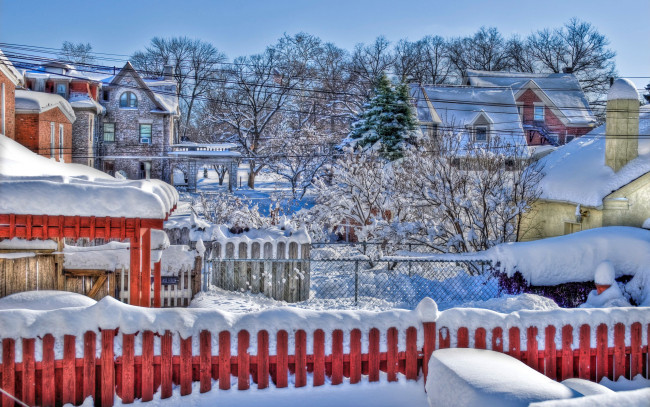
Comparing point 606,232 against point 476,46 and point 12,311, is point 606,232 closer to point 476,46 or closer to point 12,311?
point 12,311

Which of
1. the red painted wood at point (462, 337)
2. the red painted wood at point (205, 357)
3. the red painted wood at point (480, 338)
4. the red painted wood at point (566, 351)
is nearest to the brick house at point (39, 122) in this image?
the red painted wood at point (205, 357)

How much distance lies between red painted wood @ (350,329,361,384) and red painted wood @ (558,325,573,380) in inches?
86.0

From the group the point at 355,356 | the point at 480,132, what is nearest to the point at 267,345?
the point at 355,356

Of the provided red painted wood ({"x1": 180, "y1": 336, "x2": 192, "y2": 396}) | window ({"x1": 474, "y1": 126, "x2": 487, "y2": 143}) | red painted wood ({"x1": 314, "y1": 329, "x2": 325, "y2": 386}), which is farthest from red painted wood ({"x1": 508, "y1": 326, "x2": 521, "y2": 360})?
window ({"x1": 474, "y1": 126, "x2": 487, "y2": 143})

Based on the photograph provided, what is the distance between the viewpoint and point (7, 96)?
54.1 feet

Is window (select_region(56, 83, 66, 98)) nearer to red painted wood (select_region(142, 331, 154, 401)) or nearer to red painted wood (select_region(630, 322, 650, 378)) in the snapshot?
red painted wood (select_region(142, 331, 154, 401))

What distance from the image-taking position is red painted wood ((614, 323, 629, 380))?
5762 millimetres

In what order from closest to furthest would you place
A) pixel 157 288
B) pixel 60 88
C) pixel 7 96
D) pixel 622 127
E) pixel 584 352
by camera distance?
1. pixel 584 352
2. pixel 157 288
3. pixel 622 127
4. pixel 7 96
5. pixel 60 88

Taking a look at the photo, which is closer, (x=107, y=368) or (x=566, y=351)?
(x=107, y=368)

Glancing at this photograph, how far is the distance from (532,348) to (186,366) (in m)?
3.48

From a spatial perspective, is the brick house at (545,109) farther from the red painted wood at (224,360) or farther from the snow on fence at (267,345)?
the red painted wood at (224,360)

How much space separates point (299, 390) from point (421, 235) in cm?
1140

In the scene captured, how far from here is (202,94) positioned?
50594 millimetres

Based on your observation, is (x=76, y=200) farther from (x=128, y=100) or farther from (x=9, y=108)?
(x=128, y=100)
